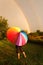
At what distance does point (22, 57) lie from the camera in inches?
30.0

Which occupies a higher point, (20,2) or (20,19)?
(20,2)

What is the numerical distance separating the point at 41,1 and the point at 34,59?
1.91 ft

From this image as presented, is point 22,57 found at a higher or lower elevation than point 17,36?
lower

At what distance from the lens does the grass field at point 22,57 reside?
2.43ft

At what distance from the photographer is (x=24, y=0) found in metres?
1.21

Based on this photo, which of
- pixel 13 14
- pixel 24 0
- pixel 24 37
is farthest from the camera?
pixel 24 0

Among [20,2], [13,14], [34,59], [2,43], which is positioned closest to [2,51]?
[2,43]

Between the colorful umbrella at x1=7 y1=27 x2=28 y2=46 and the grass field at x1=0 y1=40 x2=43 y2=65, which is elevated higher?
the colorful umbrella at x1=7 y1=27 x2=28 y2=46

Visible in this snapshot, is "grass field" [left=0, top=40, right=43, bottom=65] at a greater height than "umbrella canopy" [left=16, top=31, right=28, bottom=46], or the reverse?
"umbrella canopy" [left=16, top=31, right=28, bottom=46]

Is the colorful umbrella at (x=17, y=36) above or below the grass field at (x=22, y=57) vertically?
above

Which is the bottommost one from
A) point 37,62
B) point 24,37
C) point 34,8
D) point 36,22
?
point 37,62

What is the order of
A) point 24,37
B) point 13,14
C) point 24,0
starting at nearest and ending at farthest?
point 24,37
point 13,14
point 24,0

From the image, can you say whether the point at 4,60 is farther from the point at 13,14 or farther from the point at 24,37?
the point at 13,14

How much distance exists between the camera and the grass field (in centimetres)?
74
